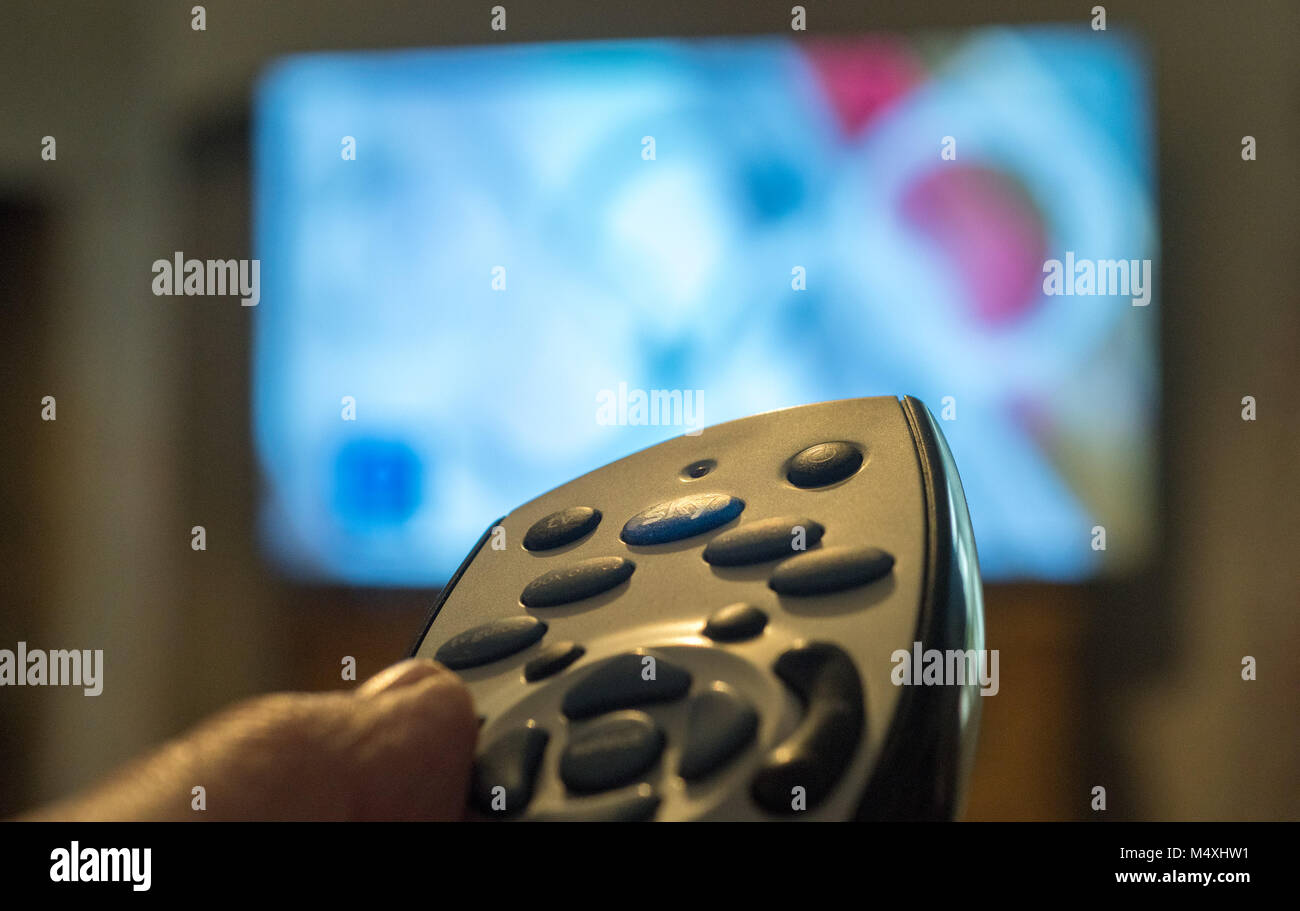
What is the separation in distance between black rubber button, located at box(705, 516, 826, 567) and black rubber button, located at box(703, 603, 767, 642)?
0.07 feet

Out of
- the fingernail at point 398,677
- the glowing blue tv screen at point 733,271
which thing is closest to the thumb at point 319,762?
the fingernail at point 398,677

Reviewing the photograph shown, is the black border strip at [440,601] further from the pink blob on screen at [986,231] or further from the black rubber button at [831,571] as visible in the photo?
the pink blob on screen at [986,231]

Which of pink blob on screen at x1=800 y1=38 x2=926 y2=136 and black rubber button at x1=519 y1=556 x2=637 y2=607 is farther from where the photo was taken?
pink blob on screen at x1=800 y1=38 x2=926 y2=136

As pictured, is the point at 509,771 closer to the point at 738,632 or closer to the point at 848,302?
the point at 738,632

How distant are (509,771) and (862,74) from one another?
1.02 meters

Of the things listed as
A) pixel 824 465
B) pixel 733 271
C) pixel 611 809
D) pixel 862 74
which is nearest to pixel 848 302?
pixel 733 271

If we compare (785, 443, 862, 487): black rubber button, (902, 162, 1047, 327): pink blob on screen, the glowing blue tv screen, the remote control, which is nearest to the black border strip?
the remote control

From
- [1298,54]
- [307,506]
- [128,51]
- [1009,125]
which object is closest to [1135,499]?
[1009,125]

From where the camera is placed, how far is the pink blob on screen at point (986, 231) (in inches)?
40.2

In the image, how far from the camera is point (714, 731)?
0.68 feet

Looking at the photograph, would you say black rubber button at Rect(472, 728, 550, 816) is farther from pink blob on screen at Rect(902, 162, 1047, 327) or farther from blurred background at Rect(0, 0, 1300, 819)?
pink blob on screen at Rect(902, 162, 1047, 327)

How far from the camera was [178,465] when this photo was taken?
1.27m

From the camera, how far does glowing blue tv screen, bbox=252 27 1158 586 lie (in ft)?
3.30
